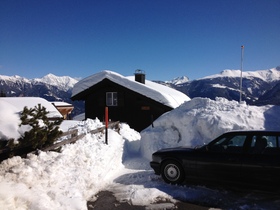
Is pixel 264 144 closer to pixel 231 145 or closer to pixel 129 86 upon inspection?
pixel 231 145

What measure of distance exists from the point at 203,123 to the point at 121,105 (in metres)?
12.8

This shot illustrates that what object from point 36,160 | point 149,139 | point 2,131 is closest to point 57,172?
point 36,160

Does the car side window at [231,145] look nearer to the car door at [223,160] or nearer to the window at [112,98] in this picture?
the car door at [223,160]

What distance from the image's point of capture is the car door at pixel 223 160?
628 centimetres

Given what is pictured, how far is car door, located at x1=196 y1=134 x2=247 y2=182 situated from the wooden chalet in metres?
13.7

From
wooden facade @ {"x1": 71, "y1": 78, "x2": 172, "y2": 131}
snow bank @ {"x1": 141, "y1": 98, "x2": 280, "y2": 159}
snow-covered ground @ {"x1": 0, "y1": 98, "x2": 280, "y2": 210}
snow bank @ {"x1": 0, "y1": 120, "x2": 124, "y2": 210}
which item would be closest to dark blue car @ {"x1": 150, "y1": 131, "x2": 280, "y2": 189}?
snow-covered ground @ {"x1": 0, "y1": 98, "x2": 280, "y2": 210}

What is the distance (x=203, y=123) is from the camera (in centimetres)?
1004

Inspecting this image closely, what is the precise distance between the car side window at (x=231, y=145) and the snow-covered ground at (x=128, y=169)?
1001mm

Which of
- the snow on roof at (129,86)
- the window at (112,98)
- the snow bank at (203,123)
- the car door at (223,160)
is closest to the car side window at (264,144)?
the car door at (223,160)

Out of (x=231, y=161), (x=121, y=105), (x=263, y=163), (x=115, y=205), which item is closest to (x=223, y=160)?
(x=231, y=161)

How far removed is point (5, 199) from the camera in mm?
4191

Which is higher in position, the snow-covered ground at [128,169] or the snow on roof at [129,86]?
the snow on roof at [129,86]

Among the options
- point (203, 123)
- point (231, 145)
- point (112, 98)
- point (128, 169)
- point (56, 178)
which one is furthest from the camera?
point (112, 98)

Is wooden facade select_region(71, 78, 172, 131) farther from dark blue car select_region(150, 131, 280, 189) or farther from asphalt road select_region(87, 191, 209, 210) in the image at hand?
asphalt road select_region(87, 191, 209, 210)
